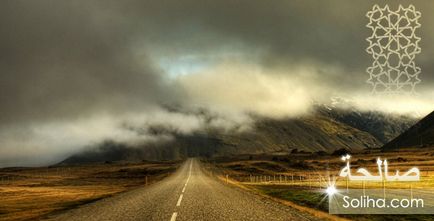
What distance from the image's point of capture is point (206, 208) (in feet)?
87.5

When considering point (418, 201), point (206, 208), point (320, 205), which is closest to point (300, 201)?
point (320, 205)

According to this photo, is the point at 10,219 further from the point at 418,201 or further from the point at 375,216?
the point at 418,201

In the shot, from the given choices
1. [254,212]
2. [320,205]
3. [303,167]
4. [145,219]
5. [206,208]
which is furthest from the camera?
[303,167]

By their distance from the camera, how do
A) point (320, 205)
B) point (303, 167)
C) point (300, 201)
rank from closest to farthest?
1. point (320, 205)
2. point (300, 201)
3. point (303, 167)

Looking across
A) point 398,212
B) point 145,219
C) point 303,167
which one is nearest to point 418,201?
point 398,212

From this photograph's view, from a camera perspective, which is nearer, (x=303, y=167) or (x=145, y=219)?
(x=145, y=219)

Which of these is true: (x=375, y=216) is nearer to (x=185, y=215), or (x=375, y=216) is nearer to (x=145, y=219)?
(x=185, y=215)

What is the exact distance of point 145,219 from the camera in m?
21.4

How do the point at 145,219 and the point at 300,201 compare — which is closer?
the point at 145,219

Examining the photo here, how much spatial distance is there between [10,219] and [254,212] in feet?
52.9

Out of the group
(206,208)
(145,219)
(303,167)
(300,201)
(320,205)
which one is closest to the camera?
(145,219)

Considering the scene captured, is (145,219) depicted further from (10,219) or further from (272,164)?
(272,164)

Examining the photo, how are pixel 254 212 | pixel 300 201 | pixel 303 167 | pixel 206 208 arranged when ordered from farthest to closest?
pixel 303 167 < pixel 300 201 < pixel 206 208 < pixel 254 212

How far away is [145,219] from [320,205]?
1537cm
